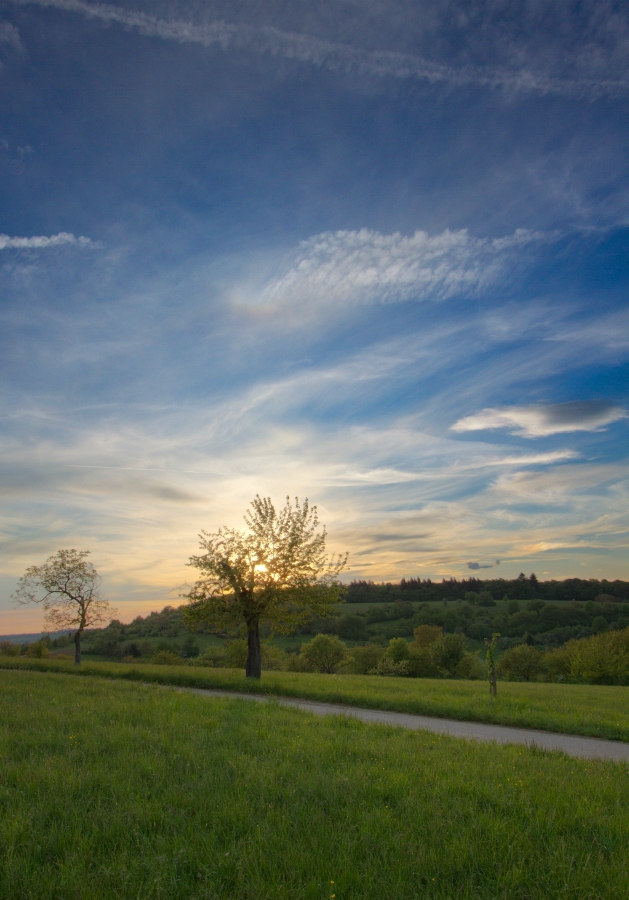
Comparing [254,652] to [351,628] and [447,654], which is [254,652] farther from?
[351,628]

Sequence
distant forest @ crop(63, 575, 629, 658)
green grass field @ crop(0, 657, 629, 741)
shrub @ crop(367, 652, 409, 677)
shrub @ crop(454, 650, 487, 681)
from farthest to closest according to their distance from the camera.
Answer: distant forest @ crop(63, 575, 629, 658)
shrub @ crop(454, 650, 487, 681)
shrub @ crop(367, 652, 409, 677)
green grass field @ crop(0, 657, 629, 741)

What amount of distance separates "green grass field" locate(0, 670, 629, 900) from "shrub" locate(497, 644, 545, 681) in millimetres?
74303

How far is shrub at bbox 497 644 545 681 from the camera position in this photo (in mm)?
76000

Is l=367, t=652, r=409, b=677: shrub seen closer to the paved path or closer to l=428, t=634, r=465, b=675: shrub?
l=428, t=634, r=465, b=675: shrub

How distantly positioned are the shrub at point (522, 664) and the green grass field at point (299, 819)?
74.3 m

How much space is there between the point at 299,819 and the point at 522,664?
80833mm

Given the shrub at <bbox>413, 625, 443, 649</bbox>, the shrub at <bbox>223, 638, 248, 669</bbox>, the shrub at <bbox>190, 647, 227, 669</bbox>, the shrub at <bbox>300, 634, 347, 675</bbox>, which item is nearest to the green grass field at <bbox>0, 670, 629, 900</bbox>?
the shrub at <bbox>223, 638, 248, 669</bbox>

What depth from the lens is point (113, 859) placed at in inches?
218

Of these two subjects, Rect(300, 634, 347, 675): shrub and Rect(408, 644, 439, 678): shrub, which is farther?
Rect(300, 634, 347, 675): shrub

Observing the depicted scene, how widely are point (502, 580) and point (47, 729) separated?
165585 mm

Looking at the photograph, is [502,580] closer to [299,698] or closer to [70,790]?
[299,698]

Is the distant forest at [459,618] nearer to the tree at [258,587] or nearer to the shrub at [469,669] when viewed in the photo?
the shrub at [469,669]

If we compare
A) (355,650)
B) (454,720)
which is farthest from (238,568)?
(355,650)

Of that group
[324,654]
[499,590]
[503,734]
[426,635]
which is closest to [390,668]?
[324,654]
